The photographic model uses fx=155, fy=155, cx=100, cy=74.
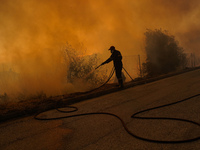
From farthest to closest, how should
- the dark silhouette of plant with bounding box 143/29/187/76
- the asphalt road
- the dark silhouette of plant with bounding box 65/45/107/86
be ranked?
1. the dark silhouette of plant with bounding box 143/29/187/76
2. the dark silhouette of plant with bounding box 65/45/107/86
3. the asphalt road

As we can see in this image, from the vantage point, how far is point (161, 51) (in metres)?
15.7

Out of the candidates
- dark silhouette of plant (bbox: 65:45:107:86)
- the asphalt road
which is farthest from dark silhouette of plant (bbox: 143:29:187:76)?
the asphalt road

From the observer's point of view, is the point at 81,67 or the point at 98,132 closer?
the point at 98,132

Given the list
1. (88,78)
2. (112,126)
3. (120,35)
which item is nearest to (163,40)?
(120,35)

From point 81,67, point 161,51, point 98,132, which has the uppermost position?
point 161,51

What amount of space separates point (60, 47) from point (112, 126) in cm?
Result: 773

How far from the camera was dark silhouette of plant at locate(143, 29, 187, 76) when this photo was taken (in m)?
15.4

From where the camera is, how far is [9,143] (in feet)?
7.68

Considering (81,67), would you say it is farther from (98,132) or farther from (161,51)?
(161,51)

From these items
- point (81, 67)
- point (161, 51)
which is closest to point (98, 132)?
point (81, 67)

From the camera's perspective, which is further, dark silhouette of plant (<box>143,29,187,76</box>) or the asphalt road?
dark silhouette of plant (<box>143,29,187,76</box>)

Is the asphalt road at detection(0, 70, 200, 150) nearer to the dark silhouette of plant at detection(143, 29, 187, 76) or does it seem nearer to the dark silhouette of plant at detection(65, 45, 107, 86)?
the dark silhouette of plant at detection(65, 45, 107, 86)

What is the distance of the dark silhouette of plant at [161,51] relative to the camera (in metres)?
15.4

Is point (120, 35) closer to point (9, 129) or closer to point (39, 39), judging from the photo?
point (39, 39)
